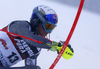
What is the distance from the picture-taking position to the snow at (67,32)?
2.52m

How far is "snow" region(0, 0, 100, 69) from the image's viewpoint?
99.2 inches

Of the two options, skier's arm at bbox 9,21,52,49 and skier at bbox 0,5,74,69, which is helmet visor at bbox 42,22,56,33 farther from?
skier's arm at bbox 9,21,52,49

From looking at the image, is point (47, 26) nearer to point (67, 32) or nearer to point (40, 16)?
point (40, 16)

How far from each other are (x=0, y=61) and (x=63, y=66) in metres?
1.15

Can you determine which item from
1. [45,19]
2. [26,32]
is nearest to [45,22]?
[45,19]

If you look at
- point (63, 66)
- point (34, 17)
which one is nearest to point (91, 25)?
point (63, 66)

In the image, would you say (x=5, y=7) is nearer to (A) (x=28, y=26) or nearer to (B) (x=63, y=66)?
(B) (x=63, y=66)

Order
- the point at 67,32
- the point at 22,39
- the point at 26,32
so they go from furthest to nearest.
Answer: the point at 67,32 < the point at 22,39 < the point at 26,32

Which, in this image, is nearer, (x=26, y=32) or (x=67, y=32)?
(x=26, y=32)

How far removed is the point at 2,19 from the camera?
367 centimetres

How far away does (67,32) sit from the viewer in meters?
3.76

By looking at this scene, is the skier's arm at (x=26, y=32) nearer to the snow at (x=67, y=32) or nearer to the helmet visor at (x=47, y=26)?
the helmet visor at (x=47, y=26)

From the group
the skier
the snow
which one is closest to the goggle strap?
the skier

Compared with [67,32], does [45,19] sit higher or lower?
higher
